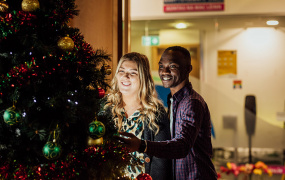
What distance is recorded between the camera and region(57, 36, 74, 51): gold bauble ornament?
1457mm

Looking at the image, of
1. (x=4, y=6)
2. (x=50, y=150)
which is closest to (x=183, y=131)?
(x=50, y=150)

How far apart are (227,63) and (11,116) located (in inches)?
140

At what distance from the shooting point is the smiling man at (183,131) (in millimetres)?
1715

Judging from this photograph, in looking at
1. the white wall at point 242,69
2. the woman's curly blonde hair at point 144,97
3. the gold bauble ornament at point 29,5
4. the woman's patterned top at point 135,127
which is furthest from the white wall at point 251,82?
the gold bauble ornament at point 29,5

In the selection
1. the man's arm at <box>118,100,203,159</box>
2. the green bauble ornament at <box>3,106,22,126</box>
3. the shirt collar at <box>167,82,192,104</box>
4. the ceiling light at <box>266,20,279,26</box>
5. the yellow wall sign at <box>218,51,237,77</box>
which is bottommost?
the man's arm at <box>118,100,203,159</box>

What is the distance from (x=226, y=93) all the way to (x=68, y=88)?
3251 millimetres

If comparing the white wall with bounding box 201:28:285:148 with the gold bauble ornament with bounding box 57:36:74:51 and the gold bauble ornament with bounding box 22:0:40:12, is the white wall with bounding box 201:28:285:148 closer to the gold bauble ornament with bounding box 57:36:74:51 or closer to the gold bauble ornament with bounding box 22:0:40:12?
the gold bauble ornament with bounding box 57:36:74:51

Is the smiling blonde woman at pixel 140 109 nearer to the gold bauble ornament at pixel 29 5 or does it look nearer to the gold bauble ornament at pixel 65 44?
the gold bauble ornament at pixel 65 44

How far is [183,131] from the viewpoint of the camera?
1.83 meters

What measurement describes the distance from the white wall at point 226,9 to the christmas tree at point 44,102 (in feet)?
9.56

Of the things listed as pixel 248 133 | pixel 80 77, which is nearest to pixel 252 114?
pixel 248 133

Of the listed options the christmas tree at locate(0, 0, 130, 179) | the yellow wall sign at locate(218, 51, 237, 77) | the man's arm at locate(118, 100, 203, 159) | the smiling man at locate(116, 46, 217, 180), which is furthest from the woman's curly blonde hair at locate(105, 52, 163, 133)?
the yellow wall sign at locate(218, 51, 237, 77)

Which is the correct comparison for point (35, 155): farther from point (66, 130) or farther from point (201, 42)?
point (201, 42)

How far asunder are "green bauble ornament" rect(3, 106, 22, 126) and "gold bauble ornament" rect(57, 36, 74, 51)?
0.33m
